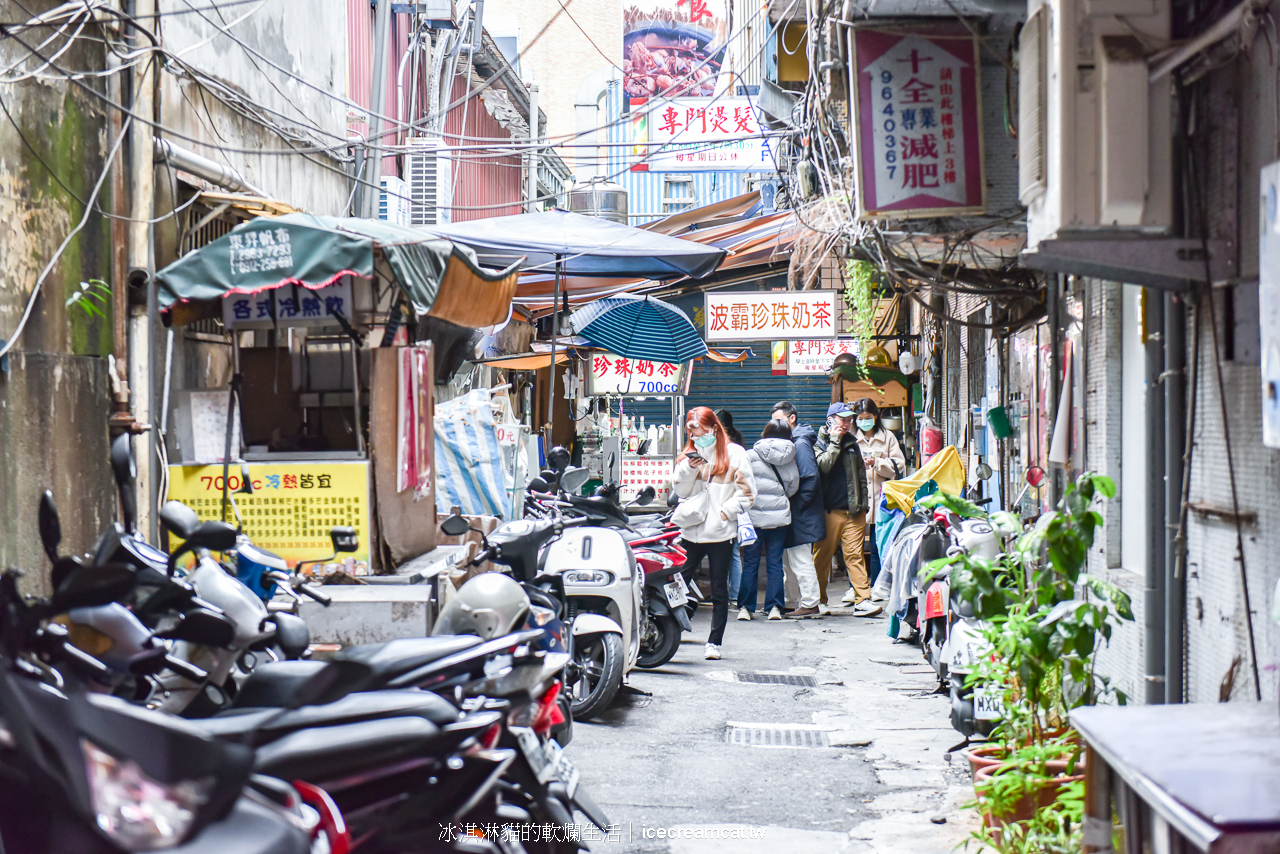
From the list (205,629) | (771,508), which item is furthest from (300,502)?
(771,508)

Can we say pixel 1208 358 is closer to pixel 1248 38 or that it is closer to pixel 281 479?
pixel 1248 38

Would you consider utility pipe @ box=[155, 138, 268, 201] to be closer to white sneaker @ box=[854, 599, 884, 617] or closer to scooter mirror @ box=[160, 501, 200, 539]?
scooter mirror @ box=[160, 501, 200, 539]

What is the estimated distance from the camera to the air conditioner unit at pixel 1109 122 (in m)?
3.95

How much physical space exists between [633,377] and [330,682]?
13010 millimetres

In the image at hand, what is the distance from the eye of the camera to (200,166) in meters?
8.02

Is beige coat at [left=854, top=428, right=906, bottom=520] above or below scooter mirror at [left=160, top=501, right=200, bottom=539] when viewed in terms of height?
below

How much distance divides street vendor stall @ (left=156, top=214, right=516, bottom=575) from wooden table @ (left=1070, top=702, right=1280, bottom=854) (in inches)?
172

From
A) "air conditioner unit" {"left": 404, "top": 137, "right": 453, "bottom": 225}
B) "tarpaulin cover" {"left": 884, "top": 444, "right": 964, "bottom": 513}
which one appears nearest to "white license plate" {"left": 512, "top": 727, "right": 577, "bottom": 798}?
"tarpaulin cover" {"left": 884, "top": 444, "right": 964, "bottom": 513}

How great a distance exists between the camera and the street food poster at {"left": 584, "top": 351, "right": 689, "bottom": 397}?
51.3ft

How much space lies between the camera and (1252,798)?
8.00 ft

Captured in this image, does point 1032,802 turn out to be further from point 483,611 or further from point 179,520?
point 179,520

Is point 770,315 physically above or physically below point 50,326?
above

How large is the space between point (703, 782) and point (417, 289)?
3.13m

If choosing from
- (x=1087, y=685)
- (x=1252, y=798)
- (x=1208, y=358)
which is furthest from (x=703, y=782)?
(x=1252, y=798)
